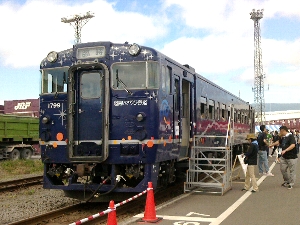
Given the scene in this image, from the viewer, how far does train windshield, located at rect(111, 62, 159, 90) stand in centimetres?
947

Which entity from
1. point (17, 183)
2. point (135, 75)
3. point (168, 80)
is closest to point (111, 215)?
point (135, 75)

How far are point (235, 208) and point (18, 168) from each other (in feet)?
48.6

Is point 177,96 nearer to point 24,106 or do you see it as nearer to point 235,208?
point 235,208

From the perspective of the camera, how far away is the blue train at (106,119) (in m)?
9.33

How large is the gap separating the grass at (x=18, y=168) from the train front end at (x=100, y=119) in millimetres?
10827

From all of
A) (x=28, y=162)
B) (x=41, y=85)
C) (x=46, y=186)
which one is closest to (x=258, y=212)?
(x=46, y=186)

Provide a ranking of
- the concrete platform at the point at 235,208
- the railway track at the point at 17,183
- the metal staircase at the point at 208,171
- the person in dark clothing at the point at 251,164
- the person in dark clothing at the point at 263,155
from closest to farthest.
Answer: the concrete platform at the point at 235,208
the metal staircase at the point at 208,171
the person in dark clothing at the point at 251,164
the railway track at the point at 17,183
the person in dark clothing at the point at 263,155

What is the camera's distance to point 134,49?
9578 millimetres

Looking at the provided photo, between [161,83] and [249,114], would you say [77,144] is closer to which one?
[161,83]

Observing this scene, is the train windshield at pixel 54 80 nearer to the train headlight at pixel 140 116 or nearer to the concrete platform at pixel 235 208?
the train headlight at pixel 140 116

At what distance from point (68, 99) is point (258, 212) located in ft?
16.6

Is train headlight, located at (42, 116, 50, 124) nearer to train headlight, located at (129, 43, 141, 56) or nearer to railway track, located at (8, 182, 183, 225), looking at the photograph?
railway track, located at (8, 182, 183, 225)

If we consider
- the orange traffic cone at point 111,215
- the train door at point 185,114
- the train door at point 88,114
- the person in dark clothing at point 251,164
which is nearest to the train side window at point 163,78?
the train door at point 88,114

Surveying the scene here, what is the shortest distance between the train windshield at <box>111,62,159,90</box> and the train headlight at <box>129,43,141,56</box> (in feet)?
0.77
